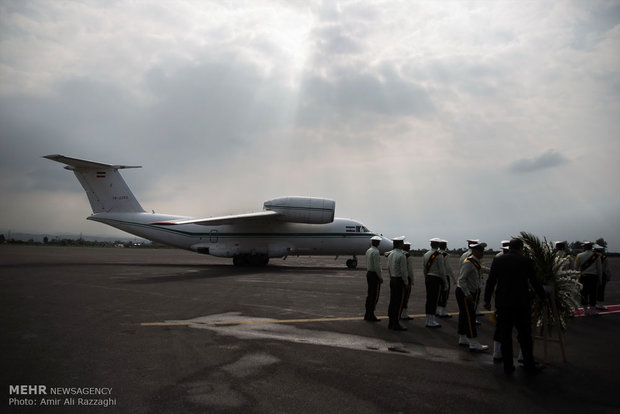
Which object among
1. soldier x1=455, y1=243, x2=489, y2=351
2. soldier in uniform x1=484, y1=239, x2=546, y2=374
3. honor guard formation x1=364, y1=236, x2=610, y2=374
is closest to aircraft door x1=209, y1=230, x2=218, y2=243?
honor guard formation x1=364, y1=236, x2=610, y2=374

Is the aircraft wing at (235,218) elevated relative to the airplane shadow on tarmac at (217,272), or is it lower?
elevated

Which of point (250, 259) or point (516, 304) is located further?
point (250, 259)

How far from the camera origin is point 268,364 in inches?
221

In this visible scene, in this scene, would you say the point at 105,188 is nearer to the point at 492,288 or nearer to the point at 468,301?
the point at 468,301

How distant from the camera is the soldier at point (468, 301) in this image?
674 cm

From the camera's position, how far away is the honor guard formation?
579cm

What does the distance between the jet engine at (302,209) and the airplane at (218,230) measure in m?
0.20

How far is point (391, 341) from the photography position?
7.22 meters

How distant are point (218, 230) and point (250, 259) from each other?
8.84 ft

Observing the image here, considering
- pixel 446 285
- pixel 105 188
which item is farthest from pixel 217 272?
pixel 446 285

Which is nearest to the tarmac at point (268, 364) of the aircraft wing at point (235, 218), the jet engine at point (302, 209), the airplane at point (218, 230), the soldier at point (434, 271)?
the soldier at point (434, 271)

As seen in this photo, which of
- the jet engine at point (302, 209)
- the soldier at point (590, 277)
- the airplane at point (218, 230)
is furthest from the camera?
the airplane at point (218, 230)

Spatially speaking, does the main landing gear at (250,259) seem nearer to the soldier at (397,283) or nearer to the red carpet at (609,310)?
the soldier at (397,283)

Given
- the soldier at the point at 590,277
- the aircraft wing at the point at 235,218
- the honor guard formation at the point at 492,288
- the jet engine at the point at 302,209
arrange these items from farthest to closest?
the jet engine at the point at 302,209
the aircraft wing at the point at 235,218
the soldier at the point at 590,277
the honor guard formation at the point at 492,288
